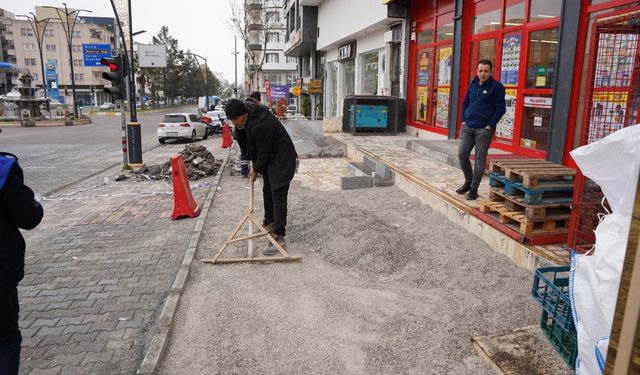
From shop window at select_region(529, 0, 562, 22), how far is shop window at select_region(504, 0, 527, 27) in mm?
291

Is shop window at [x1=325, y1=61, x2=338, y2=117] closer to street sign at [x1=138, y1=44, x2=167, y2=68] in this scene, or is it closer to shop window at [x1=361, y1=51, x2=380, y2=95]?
shop window at [x1=361, y1=51, x2=380, y2=95]

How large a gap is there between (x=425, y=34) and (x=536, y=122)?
655 centimetres

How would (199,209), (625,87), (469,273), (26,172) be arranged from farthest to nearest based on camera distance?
1. (26,172)
2. (199,209)
3. (625,87)
4. (469,273)

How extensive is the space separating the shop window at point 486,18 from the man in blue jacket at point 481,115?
4740 millimetres

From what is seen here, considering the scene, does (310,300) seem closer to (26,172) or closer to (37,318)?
(37,318)

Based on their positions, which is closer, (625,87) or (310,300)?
(310,300)

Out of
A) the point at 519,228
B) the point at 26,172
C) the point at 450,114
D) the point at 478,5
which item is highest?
the point at 478,5

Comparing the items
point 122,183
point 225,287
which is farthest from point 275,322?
point 122,183

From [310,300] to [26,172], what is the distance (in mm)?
12036

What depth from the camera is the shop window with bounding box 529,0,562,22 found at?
7.80 meters

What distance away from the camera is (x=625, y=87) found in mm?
5480

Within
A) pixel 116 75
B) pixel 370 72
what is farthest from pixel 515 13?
pixel 370 72

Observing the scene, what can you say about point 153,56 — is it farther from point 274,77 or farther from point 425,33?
point 274,77

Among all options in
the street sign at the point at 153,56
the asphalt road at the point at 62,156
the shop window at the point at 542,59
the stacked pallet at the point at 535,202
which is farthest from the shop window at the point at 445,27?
the street sign at the point at 153,56
